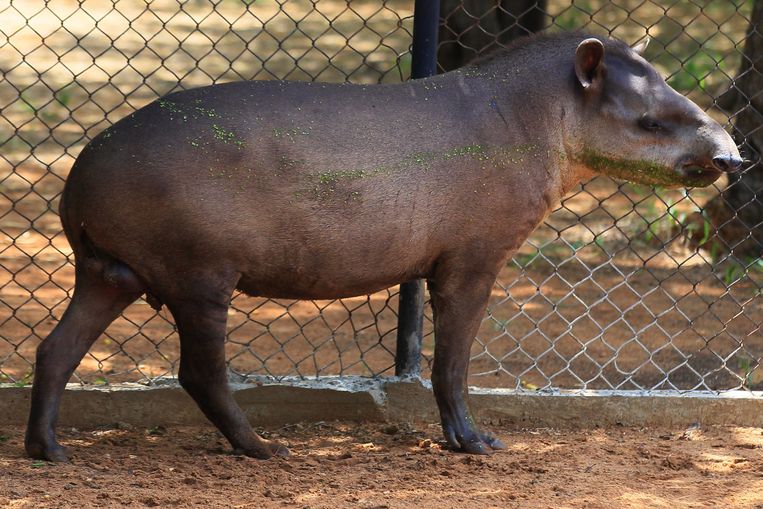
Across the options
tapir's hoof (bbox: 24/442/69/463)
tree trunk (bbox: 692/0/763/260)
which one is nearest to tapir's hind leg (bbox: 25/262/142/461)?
tapir's hoof (bbox: 24/442/69/463)

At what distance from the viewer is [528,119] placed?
4.26 metres

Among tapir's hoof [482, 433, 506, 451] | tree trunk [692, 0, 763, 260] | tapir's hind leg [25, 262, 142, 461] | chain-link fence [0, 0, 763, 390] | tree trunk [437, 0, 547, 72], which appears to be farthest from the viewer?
tree trunk [437, 0, 547, 72]

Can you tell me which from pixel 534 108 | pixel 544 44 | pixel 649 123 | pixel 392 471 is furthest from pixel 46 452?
pixel 649 123

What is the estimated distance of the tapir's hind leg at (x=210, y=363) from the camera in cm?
390

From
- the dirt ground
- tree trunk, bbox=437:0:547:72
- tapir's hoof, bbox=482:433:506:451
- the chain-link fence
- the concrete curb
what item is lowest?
the dirt ground

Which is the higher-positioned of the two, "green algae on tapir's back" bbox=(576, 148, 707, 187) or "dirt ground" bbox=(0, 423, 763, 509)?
"green algae on tapir's back" bbox=(576, 148, 707, 187)

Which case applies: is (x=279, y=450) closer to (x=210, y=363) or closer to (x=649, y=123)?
(x=210, y=363)

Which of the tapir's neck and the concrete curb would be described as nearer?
the tapir's neck

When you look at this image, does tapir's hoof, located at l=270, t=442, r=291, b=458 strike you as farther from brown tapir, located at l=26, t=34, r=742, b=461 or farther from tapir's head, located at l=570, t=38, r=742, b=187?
tapir's head, located at l=570, t=38, r=742, b=187

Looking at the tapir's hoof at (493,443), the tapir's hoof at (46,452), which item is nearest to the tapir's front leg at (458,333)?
the tapir's hoof at (493,443)

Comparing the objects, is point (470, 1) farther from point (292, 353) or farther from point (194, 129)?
point (194, 129)

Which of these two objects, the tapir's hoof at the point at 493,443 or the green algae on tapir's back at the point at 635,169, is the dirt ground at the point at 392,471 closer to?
the tapir's hoof at the point at 493,443

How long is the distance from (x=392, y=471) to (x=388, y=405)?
659mm

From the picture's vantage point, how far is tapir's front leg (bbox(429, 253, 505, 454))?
4227mm
